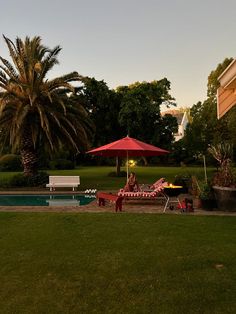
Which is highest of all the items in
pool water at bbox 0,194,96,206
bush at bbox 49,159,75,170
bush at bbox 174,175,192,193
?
bush at bbox 49,159,75,170

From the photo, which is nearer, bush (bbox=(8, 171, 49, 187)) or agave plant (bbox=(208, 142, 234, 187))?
agave plant (bbox=(208, 142, 234, 187))

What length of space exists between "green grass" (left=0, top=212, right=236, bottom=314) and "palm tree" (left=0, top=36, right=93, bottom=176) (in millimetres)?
11379

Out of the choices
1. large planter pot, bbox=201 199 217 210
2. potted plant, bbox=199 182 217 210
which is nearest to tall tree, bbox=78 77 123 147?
potted plant, bbox=199 182 217 210

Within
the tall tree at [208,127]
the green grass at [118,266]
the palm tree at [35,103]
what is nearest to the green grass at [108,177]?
the tall tree at [208,127]

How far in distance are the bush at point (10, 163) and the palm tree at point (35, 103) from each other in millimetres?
18404

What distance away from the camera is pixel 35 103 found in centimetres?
2036

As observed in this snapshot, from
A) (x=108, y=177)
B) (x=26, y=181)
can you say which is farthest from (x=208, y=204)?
(x=108, y=177)

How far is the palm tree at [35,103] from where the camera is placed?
802 inches

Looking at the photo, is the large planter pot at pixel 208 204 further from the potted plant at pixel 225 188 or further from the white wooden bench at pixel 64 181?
the white wooden bench at pixel 64 181

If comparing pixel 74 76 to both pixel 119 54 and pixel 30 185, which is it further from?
pixel 30 185

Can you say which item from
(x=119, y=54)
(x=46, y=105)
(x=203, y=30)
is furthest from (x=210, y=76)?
(x=46, y=105)

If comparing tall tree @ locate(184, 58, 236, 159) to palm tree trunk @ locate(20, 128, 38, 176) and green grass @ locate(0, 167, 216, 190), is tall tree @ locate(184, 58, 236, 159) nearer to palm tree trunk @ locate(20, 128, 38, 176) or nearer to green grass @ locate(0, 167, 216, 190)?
green grass @ locate(0, 167, 216, 190)

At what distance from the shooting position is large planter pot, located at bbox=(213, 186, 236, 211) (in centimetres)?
1159

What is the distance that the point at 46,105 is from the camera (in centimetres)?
2084
